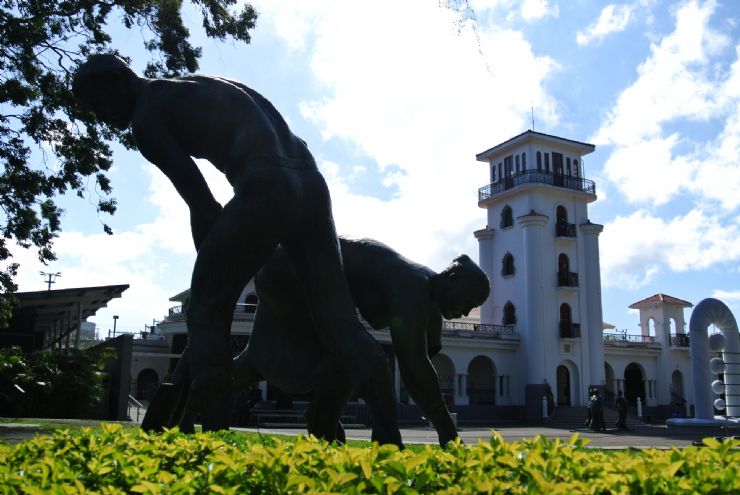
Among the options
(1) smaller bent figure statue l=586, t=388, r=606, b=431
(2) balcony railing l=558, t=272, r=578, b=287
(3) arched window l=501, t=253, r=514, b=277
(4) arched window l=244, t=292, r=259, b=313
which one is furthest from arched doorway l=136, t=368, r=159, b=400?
(1) smaller bent figure statue l=586, t=388, r=606, b=431

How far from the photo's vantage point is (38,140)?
1279cm

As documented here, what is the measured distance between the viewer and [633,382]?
4556 centimetres

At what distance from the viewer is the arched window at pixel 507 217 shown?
41.7 metres

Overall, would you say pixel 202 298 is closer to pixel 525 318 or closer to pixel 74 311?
pixel 74 311

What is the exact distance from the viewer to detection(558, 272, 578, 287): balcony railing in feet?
130

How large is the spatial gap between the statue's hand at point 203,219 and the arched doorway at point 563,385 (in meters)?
38.2

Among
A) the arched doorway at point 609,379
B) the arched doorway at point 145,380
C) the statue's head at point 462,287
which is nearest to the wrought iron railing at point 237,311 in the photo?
the arched doorway at point 145,380

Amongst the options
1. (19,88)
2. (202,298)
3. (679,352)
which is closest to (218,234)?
(202,298)

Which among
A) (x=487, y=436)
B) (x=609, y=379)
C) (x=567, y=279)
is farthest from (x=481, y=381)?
(x=487, y=436)

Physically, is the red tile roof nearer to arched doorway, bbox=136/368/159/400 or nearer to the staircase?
the staircase

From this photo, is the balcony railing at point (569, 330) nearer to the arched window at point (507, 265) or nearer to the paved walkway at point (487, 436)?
the arched window at point (507, 265)

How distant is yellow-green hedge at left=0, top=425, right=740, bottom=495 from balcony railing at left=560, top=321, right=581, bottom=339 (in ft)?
125

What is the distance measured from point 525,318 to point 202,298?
36936 mm

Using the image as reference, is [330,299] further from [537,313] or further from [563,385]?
[563,385]
